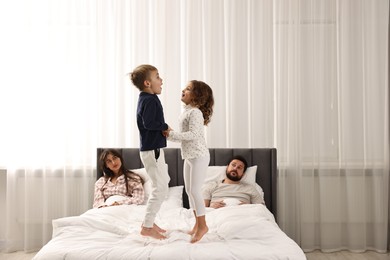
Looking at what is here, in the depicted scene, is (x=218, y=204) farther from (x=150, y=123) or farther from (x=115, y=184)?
(x=150, y=123)

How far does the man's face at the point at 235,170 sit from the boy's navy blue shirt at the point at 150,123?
4.37 feet

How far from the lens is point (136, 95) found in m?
4.93

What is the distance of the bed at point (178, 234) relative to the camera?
2.89 meters

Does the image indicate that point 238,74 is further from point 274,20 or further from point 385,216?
point 385,216

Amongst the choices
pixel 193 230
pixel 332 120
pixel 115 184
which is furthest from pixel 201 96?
pixel 332 120

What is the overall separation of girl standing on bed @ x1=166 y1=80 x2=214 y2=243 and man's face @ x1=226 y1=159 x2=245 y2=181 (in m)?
1.16

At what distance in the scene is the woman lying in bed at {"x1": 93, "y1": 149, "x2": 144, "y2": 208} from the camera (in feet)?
14.1

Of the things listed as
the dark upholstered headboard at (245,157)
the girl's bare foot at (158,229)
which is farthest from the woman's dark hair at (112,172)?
the girl's bare foot at (158,229)

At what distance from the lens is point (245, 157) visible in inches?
186

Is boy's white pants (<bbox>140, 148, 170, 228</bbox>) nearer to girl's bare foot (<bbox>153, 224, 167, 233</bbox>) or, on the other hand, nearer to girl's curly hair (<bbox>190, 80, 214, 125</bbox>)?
girl's bare foot (<bbox>153, 224, 167, 233</bbox>)

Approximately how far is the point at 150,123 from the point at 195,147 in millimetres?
320

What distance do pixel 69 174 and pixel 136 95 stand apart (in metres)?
0.94

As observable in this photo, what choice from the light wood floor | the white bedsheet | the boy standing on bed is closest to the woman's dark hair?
the white bedsheet

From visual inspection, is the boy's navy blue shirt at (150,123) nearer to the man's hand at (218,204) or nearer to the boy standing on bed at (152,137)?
A: the boy standing on bed at (152,137)
